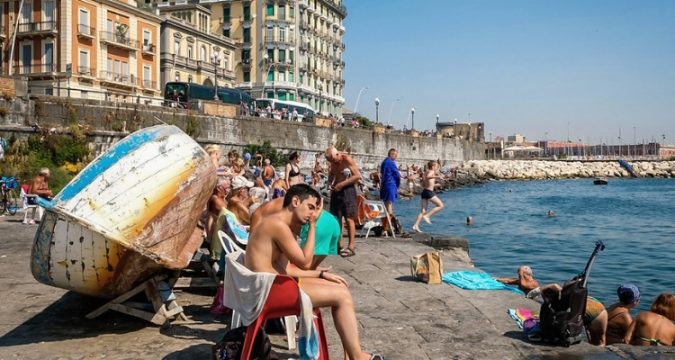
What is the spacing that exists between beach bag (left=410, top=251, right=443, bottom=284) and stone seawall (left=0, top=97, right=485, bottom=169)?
20.4 m

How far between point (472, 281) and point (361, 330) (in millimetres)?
2588

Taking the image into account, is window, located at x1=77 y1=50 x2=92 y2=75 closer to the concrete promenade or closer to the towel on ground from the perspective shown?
the concrete promenade

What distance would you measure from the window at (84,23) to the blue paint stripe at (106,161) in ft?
125

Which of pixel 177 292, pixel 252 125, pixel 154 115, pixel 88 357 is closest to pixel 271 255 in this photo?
pixel 88 357

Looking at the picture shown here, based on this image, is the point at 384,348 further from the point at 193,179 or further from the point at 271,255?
the point at 193,179

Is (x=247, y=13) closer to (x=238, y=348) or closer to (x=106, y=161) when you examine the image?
(x=106, y=161)

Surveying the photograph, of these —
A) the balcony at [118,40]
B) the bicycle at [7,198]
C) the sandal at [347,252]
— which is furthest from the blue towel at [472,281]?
the balcony at [118,40]

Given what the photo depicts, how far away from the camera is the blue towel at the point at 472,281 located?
305 inches

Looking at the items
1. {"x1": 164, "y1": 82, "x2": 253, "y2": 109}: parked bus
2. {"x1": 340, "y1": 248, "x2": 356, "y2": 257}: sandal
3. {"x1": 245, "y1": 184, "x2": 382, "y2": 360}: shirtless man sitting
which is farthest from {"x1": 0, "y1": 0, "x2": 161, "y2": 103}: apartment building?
{"x1": 245, "y1": 184, "x2": 382, "y2": 360}: shirtless man sitting

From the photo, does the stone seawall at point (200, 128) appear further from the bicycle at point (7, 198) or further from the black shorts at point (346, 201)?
the black shorts at point (346, 201)

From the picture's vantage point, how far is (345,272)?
866cm

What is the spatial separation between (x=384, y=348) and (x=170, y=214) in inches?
92.1

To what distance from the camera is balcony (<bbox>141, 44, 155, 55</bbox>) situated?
4641 cm

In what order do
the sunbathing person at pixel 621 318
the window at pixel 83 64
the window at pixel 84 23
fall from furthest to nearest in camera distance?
the window at pixel 83 64 < the window at pixel 84 23 < the sunbathing person at pixel 621 318
